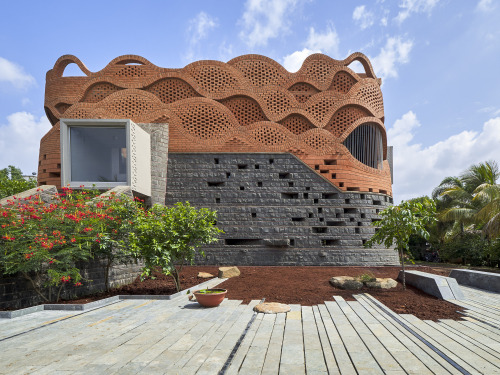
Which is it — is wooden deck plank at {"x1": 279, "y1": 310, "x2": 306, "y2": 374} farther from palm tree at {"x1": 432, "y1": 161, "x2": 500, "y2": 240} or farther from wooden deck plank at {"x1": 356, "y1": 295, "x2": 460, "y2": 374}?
palm tree at {"x1": 432, "y1": 161, "x2": 500, "y2": 240}

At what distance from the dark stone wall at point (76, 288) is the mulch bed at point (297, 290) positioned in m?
0.29

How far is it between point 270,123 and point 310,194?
3.82 meters

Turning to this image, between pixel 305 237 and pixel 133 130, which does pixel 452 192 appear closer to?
pixel 305 237

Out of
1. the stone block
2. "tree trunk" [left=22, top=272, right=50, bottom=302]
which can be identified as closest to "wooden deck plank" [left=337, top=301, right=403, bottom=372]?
the stone block

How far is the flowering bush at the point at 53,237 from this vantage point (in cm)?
637

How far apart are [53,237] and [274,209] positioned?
30.6 ft

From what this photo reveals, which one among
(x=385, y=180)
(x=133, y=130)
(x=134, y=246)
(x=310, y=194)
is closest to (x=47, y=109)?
(x=133, y=130)

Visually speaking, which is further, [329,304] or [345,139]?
[345,139]

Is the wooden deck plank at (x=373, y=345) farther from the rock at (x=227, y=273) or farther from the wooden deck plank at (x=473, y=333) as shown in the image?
the rock at (x=227, y=273)

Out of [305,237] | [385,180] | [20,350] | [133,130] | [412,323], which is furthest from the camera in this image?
[385,180]

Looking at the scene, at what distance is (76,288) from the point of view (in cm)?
792

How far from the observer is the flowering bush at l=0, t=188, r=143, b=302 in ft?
20.9

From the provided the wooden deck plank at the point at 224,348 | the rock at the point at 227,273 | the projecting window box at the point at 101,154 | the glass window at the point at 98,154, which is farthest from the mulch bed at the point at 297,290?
the glass window at the point at 98,154

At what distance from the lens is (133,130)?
40.3 feet
